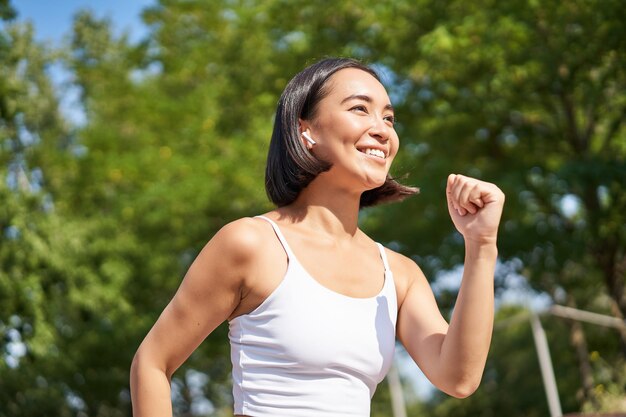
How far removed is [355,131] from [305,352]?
2.04 feet

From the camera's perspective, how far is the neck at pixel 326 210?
2719mm

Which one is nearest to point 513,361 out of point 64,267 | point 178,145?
point 178,145

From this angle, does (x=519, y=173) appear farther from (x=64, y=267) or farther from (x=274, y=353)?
(x=274, y=353)

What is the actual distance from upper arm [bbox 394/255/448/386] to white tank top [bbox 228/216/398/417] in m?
0.14

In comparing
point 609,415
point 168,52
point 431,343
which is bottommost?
point 609,415

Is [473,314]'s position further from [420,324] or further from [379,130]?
[379,130]

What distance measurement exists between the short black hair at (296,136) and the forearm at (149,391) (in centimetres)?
61

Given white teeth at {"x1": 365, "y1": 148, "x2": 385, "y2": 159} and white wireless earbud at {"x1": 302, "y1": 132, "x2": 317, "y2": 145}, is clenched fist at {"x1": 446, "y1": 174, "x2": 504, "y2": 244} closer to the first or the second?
white teeth at {"x1": 365, "y1": 148, "x2": 385, "y2": 159}

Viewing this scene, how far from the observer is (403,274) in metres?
2.81

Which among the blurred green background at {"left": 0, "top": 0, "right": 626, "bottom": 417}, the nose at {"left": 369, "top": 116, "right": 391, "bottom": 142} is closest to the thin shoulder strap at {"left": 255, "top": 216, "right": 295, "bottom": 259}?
the nose at {"left": 369, "top": 116, "right": 391, "bottom": 142}

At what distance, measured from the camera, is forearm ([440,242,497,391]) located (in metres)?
2.42

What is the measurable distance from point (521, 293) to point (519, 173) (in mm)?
4041

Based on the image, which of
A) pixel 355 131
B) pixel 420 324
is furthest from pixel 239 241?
pixel 420 324

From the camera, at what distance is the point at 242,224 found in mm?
2529
